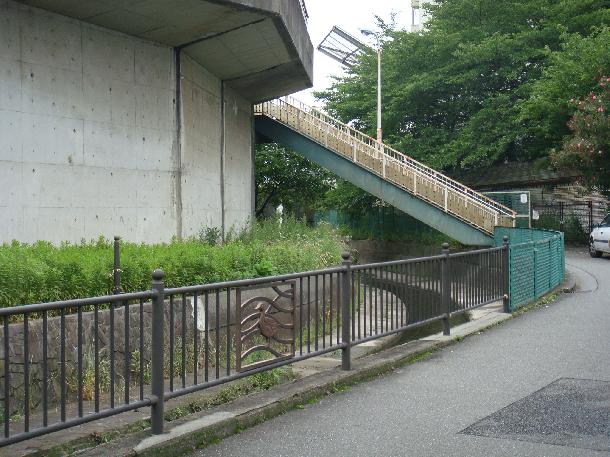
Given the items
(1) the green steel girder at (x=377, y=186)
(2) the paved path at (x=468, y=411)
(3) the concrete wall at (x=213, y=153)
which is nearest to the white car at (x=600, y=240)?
(1) the green steel girder at (x=377, y=186)

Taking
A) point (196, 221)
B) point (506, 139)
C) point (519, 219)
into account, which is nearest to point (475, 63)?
point (506, 139)

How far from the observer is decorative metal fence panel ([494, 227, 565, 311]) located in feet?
39.1

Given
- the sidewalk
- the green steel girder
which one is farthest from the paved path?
the green steel girder

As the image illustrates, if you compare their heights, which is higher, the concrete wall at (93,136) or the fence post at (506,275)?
the concrete wall at (93,136)

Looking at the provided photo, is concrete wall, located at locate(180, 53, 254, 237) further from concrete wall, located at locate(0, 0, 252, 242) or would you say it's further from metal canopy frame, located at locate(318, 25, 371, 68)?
metal canopy frame, located at locate(318, 25, 371, 68)

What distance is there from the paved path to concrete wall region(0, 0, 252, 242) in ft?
23.4

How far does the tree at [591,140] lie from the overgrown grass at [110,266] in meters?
14.5

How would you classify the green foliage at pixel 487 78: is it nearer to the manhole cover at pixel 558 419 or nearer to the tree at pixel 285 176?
the tree at pixel 285 176

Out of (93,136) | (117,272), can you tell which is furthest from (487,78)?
(117,272)

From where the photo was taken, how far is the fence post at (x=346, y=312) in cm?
721

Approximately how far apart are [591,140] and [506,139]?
13.3 feet

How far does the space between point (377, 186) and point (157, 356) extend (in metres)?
18.1

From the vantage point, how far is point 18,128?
37.2 ft

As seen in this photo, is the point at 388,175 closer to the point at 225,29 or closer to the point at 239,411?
the point at 225,29
